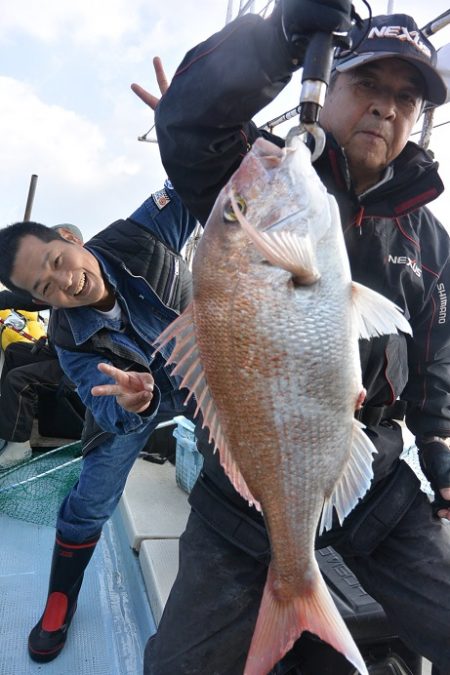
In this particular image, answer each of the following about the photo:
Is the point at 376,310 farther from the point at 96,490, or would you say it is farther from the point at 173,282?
the point at 96,490

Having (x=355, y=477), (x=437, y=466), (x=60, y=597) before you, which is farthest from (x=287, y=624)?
(x=60, y=597)

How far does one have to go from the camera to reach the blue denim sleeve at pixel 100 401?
2.38m

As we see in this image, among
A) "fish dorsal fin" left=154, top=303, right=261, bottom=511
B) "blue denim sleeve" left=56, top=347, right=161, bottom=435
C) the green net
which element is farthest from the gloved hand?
the green net

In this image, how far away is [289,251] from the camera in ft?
4.06

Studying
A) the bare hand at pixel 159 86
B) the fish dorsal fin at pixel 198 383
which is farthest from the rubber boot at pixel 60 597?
the bare hand at pixel 159 86

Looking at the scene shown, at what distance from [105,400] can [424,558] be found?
5.57 feet

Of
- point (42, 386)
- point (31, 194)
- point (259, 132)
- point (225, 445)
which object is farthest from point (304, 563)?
point (31, 194)

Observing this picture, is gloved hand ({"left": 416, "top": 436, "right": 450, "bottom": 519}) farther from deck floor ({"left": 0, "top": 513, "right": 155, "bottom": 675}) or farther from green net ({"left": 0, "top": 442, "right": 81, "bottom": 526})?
green net ({"left": 0, "top": 442, "right": 81, "bottom": 526})

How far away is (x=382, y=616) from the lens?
2068 millimetres

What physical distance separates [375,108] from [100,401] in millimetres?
1926

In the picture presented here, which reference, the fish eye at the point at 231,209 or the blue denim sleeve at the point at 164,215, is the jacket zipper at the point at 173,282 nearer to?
the blue denim sleeve at the point at 164,215

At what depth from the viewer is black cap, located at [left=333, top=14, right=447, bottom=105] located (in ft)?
5.65

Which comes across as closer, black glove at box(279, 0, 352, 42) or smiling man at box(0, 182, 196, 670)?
black glove at box(279, 0, 352, 42)

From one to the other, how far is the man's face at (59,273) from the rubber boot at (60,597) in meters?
1.43
